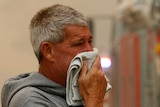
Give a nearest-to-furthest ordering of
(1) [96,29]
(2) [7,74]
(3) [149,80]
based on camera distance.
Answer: (2) [7,74], (3) [149,80], (1) [96,29]

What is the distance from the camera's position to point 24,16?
3551 millimetres

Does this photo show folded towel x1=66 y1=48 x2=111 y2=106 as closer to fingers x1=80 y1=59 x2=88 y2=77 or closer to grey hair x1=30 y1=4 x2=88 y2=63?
fingers x1=80 y1=59 x2=88 y2=77

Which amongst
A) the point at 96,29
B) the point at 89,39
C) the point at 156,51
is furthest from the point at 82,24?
the point at 96,29

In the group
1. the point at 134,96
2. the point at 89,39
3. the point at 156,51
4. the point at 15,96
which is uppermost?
the point at 89,39

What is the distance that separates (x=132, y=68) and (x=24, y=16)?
199 centimetres

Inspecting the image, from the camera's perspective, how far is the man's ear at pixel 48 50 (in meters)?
2.18

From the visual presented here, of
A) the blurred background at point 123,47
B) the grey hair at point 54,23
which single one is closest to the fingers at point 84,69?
the grey hair at point 54,23

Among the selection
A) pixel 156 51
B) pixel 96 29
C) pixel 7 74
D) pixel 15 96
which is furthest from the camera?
pixel 96 29

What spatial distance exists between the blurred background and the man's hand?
1230 millimetres

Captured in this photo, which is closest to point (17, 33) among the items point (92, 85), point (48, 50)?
point (48, 50)

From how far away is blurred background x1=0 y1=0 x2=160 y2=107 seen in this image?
346cm

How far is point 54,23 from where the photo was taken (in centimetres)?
216

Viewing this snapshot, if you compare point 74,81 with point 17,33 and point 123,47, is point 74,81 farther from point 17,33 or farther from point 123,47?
point 123,47

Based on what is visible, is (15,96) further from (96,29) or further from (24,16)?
(96,29)
